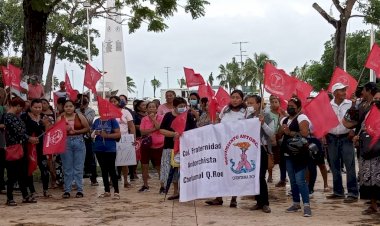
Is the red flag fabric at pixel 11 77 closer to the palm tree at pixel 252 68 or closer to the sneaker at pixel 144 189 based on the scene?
the sneaker at pixel 144 189

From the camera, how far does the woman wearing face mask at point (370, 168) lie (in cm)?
786

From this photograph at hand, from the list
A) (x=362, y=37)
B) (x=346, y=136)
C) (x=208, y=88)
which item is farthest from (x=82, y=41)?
(x=346, y=136)

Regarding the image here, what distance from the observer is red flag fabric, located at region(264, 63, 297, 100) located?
9122mm

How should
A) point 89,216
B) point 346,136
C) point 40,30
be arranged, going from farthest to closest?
1. point 40,30
2. point 346,136
3. point 89,216

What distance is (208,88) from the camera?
40.2ft

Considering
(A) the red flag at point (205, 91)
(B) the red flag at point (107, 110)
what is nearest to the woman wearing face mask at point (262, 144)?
(B) the red flag at point (107, 110)

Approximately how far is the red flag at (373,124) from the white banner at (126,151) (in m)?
Answer: 4.97

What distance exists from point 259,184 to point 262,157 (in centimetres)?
39

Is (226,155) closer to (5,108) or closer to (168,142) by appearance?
(168,142)

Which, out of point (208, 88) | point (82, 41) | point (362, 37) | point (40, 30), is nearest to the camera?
point (208, 88)

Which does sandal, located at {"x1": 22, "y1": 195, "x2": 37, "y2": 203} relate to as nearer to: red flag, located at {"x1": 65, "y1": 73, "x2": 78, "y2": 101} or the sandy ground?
the sandy ground

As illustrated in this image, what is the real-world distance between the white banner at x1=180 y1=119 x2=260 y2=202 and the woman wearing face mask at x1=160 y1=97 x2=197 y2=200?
46 cm

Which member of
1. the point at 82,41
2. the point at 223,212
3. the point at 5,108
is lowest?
the point at 223,212

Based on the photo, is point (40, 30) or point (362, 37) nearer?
point (40, 30)
